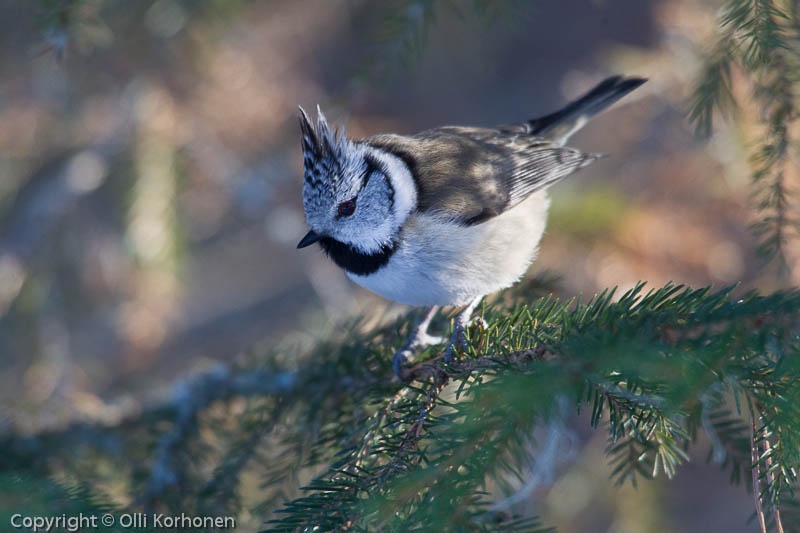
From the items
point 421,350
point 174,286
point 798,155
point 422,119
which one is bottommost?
point 421,350

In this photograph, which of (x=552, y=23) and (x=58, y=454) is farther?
(x=552, y=23)

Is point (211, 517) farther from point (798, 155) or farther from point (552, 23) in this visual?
point (552, 23)

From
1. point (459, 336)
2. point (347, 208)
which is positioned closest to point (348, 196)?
point (347, 208)

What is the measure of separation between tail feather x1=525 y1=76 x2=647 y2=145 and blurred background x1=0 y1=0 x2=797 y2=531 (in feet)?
0.63

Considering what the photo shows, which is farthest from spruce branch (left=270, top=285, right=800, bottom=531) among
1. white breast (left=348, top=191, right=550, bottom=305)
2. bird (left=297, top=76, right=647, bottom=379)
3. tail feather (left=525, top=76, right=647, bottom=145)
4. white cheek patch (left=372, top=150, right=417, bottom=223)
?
tail feather (left=525, top=76, right=647, bottom=145)

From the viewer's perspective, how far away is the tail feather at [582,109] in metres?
3.01

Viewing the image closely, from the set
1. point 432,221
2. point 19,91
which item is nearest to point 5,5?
point 19,91

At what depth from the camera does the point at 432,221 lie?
2.54m

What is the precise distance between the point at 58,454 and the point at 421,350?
1.47m

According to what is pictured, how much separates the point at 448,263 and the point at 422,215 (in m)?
0.22

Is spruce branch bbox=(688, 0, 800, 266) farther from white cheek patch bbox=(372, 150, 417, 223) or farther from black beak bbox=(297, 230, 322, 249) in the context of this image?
black beak bbox=(297, 230, 322, 249)

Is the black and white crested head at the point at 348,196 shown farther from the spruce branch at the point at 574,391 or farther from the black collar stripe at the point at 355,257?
the spruce branch at the point at 574,391

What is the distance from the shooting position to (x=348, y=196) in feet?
8.48

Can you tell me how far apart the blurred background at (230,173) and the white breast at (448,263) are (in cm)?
22
